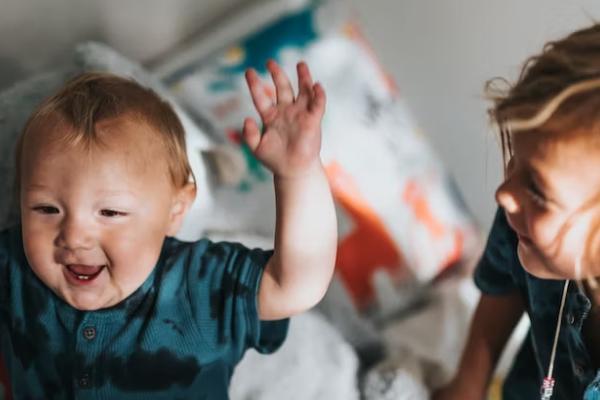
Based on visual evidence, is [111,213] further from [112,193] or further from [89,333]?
[89,333]

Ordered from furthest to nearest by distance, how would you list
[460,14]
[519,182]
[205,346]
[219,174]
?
[460,14]
[219,174]
[205,346]
[519,182]

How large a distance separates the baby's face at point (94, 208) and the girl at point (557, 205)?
1.08 ft

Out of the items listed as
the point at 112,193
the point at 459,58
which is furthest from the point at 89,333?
the point at 459,58

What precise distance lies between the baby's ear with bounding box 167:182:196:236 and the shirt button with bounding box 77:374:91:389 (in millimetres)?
167

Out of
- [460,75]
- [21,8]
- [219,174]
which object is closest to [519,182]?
[219,174]

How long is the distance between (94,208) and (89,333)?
134mm

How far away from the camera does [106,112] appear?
756 mm

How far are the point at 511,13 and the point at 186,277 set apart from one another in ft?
1.99

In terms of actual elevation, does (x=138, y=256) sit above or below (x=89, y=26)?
below

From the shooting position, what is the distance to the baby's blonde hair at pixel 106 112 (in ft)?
2.46

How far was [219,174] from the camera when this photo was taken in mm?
1066

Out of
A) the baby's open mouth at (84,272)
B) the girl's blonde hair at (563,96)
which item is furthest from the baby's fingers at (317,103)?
the baby's open mouth at (84,272)

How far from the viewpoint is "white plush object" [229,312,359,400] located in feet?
3.25

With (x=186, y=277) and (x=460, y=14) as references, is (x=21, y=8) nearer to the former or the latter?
(x=186, y=277)
